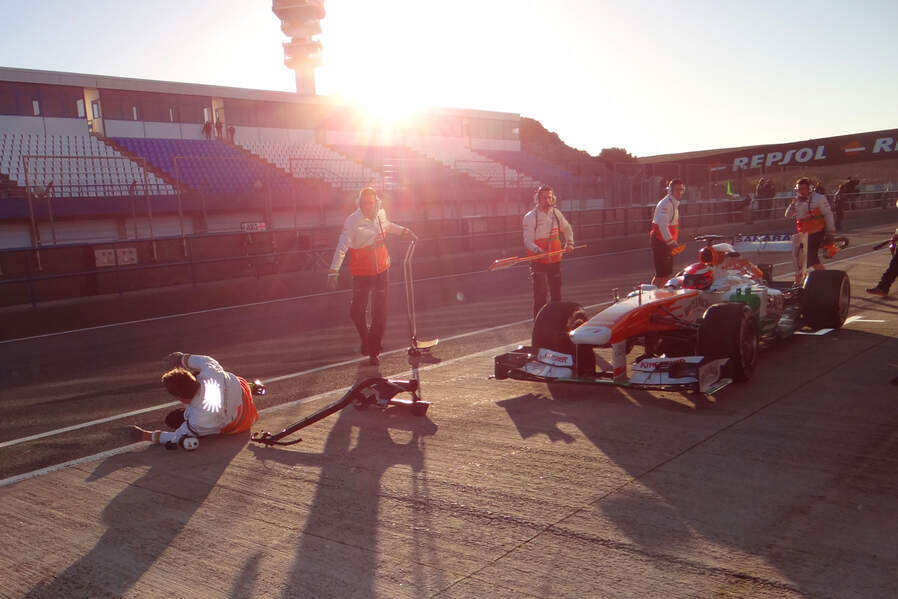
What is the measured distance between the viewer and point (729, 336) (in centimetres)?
626

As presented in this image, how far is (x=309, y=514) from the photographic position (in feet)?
14.4

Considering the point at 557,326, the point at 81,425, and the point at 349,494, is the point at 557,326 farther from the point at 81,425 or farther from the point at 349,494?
the point at 81,425

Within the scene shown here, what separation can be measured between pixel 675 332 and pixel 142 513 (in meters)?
4.68

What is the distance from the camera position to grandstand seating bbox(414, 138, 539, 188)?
37.2 metres

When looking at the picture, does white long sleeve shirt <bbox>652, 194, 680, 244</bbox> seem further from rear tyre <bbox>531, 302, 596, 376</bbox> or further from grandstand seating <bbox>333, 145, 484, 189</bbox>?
grandstand seating <bbox>333, 145, 484, 189</bbox>

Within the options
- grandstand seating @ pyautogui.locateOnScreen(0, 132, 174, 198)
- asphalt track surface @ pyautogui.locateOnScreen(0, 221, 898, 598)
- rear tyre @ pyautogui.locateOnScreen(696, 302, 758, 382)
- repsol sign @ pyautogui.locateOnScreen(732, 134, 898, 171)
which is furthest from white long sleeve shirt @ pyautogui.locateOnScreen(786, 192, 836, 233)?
repsol sign @ pyautogui.locateOnScreen(732, 134, 898, 171)

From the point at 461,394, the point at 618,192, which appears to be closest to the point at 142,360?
the point at 461,394

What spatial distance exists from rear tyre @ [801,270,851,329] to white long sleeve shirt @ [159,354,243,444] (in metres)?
6.54

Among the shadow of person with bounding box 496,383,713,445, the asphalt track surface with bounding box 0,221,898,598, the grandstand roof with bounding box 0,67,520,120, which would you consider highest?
the grandstand roof with bounding box 0,67,520,120

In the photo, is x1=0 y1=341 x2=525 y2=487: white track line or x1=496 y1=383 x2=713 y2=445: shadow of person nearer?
x1=0 y1=341 x2=525 y2=487: white track line

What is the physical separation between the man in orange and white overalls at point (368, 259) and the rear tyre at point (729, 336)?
10.9 ft

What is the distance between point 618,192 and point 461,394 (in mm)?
25129

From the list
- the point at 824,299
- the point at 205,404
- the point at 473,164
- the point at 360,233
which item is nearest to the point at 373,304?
the point at 360,233

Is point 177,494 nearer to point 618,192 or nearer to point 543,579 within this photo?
point 543,579
